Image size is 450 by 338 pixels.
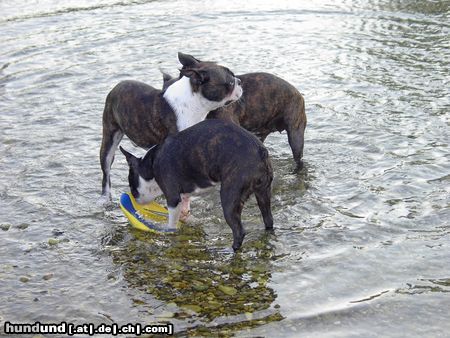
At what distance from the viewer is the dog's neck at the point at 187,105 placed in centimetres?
779

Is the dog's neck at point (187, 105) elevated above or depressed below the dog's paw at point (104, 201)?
above

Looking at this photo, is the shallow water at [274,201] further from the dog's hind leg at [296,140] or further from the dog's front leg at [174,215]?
the dog's hind leg at [296,140]

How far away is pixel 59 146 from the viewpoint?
9867mm

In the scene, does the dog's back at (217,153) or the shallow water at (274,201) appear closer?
the shallow water at (274,201)

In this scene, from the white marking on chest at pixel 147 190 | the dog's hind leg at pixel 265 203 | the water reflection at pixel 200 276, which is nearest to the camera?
the water reflection at pixel 200 276

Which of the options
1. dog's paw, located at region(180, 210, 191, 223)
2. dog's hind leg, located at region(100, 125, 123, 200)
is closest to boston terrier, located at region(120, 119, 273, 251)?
dog's paw, located at region(180, 210, 191, 223)

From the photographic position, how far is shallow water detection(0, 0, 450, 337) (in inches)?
242

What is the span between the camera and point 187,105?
7.82m

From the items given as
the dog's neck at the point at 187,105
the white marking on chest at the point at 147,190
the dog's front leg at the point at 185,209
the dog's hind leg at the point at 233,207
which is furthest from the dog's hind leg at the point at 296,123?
the dog's hind leg at the point at 233,207

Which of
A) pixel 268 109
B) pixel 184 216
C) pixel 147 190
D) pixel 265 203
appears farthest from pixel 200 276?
pixel 268 109

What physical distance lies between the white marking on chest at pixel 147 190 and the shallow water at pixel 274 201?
38 cm

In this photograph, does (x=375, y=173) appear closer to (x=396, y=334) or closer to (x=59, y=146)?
(x=396, y=334)

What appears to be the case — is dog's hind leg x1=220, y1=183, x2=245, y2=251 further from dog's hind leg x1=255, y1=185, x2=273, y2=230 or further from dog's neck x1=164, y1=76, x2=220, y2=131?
dog's neck x1=164, y1=76, x2=220, y2=131

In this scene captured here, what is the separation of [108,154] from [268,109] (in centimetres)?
195
